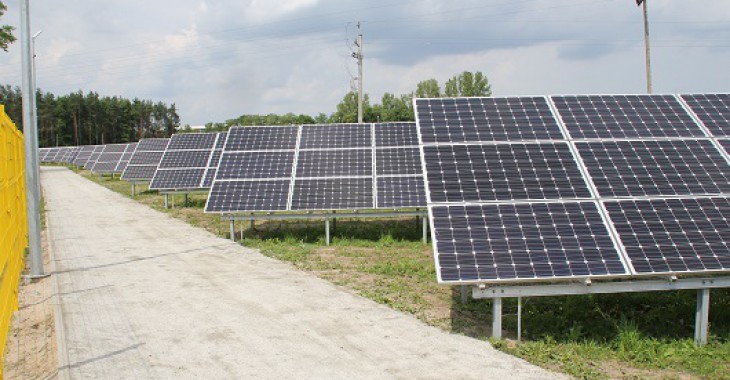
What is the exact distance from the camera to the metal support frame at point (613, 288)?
764cm

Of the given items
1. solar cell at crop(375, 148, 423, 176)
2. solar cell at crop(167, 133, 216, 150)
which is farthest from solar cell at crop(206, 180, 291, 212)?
solar cell at crop(167, 133, 216, 150)

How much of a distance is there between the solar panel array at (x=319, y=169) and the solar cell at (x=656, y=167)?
22.6 feet

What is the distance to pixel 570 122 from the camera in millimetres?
10531

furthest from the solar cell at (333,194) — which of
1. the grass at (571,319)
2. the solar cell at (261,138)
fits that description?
the solar cell at (261,138)

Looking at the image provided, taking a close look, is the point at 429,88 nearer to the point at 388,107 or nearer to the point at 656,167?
the point at 388,107

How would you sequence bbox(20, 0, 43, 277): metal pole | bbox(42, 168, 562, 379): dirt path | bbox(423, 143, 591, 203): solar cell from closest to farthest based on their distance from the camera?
bbox(42, 168, 562, 379): dirt path
bbox(423, 143, 591, 203): solar cell
bbox(20, 0, 43, 277): metal pole

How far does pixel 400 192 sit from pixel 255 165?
494cm

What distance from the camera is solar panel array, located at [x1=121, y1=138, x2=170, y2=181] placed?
3419cm

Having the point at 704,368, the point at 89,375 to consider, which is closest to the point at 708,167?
the point at 704,368

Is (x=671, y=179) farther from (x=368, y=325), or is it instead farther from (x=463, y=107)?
(x=368, y=325)

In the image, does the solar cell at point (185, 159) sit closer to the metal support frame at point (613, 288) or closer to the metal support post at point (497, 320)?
the metal support post at point (497, 320)

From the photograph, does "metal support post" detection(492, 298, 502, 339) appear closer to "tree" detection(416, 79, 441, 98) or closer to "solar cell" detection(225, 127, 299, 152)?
"solar cell" detection(225, 127, 299, 152)

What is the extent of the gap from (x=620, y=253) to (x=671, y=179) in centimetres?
229

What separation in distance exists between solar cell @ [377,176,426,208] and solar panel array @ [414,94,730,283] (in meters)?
5.15
